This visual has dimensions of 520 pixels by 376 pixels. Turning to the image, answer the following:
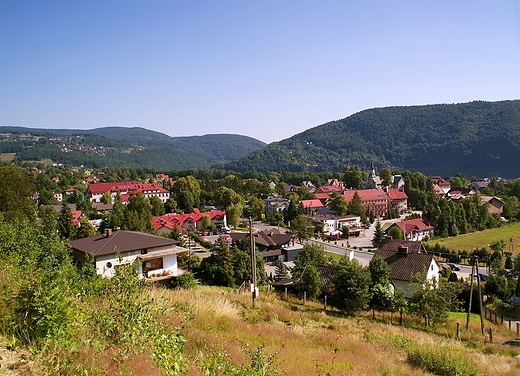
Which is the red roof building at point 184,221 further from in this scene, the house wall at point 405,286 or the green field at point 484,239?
the house wall at point 405,286

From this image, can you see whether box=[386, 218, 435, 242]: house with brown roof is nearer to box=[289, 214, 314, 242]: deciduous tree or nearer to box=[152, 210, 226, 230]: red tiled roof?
box=[289, 214, 314, 242]: deciduous tree

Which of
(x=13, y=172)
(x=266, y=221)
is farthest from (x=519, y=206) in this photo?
(x=13, y=172)

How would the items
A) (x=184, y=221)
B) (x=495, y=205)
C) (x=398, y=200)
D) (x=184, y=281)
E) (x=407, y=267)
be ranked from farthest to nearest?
(x=398, y=200)
(x=495, y=205)
(x=184, y=221)
(x=407, y=267)
(x=184, y=281)

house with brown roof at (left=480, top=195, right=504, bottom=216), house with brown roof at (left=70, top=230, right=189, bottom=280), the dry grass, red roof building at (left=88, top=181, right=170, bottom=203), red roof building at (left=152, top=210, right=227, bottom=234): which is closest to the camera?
the dry grass

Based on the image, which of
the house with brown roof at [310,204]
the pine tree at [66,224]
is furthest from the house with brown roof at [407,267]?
the house with brown roof at [310,204]

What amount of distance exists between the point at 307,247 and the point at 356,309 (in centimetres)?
976

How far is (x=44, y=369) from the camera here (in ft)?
10.8

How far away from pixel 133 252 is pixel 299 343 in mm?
12457

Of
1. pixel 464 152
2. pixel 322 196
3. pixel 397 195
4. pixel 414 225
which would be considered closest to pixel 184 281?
pixel 414 225

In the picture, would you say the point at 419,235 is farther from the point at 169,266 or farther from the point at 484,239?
the point at 169,266

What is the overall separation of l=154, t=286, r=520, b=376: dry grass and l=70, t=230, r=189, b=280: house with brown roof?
23.2ft

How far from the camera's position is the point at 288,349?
6551mm

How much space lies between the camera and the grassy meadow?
430 centimetres

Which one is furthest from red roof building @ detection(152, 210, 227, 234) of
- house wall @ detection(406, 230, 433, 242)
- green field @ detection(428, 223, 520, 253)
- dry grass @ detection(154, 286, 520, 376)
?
dry grass @ detection(154, 286, 520, 376)
